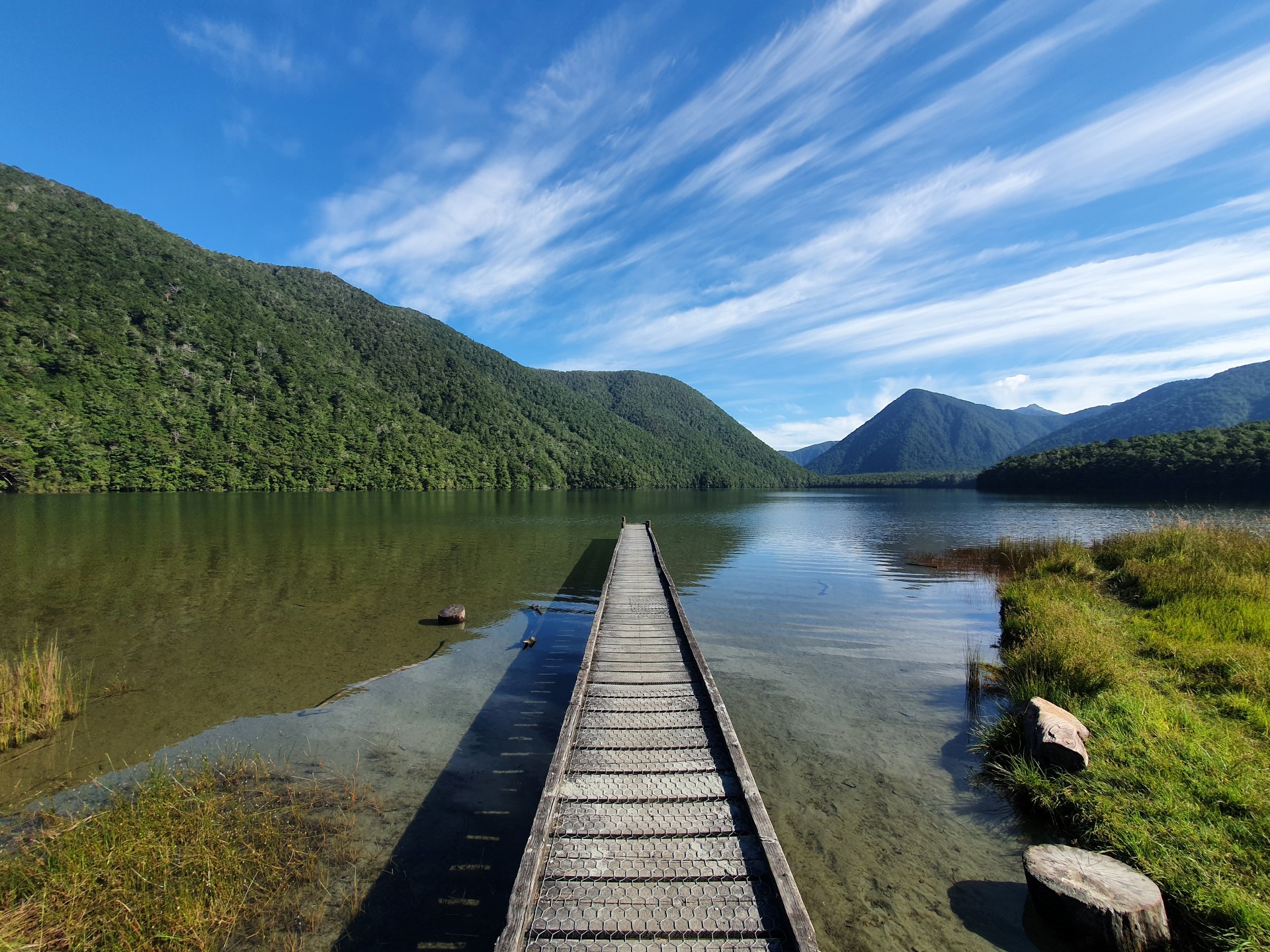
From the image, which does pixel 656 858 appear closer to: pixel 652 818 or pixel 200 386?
pixel 652 818

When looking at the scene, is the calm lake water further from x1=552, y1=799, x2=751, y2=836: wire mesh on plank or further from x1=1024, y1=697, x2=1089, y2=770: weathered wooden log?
x1=552, y1=799, x2=751, y2=836: wire mesh on plank

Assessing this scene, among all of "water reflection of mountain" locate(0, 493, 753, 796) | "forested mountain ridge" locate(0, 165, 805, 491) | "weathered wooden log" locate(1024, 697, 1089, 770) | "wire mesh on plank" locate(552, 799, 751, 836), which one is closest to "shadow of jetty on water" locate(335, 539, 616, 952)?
A: "wire mesh on plank" locate(552, 799, 751, 836)

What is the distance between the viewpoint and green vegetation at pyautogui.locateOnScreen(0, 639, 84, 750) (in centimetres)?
786

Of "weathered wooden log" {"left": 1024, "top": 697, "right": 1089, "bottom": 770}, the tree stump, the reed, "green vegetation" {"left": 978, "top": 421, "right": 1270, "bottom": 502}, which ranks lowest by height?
the reed

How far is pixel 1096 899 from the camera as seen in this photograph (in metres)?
4.19

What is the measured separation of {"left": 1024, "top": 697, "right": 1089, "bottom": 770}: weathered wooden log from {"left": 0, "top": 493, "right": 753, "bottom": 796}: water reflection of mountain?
11775mm

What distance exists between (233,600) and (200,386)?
399 ft

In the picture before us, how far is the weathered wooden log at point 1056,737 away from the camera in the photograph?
6344mm

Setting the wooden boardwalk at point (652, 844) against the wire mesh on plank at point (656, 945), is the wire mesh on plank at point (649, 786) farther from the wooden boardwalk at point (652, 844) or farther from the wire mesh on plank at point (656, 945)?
the wire mesh on plank at point (656, 945)

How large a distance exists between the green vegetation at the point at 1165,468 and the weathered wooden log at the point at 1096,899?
98.3 metres

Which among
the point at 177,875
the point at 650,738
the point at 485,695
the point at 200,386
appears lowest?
the point at 485,695

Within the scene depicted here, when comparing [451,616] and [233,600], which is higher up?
[233,600]

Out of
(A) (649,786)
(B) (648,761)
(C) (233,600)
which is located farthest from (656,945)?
(C) (233,600)

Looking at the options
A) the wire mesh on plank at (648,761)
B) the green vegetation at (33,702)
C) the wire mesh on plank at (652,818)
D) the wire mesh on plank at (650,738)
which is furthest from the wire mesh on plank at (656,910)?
the green vegetation at (33,702)
